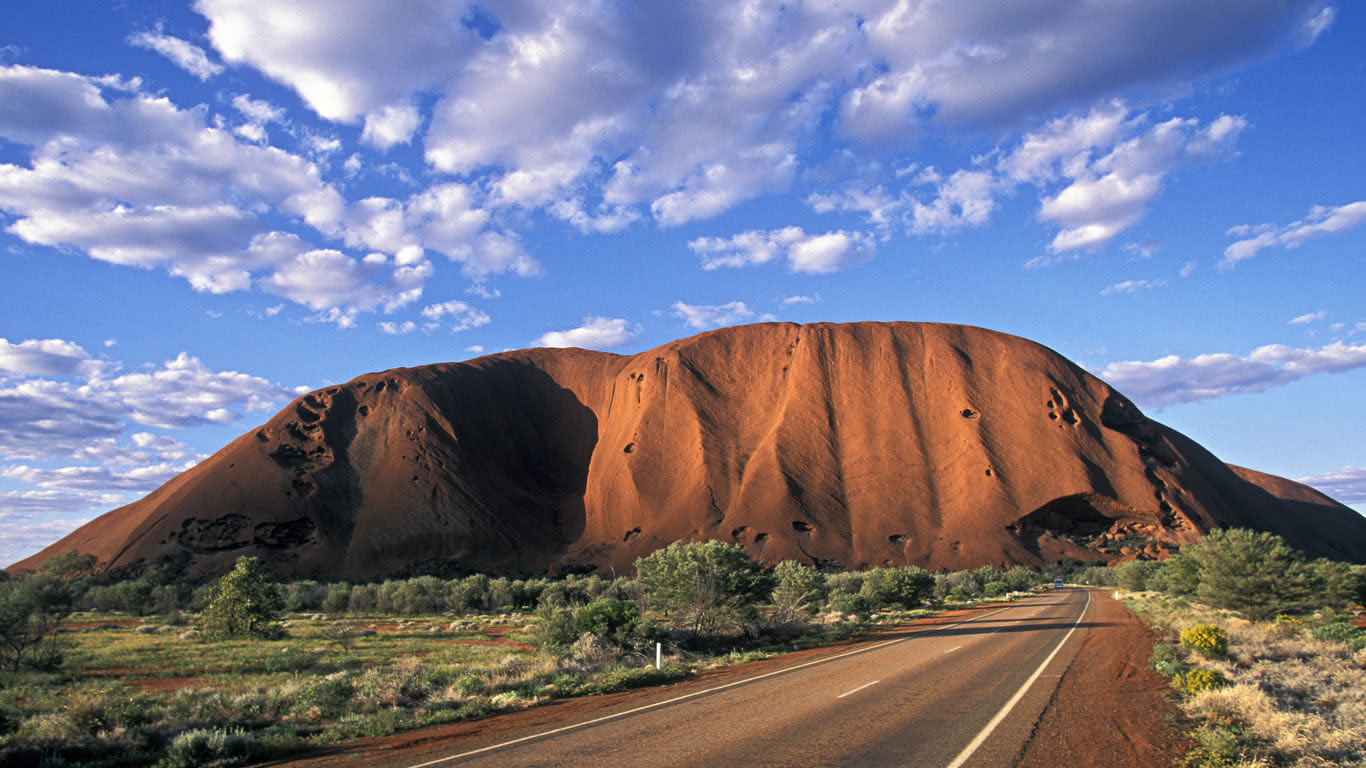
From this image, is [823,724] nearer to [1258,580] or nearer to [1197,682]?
[1197,682]

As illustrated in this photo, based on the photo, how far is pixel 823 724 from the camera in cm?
881

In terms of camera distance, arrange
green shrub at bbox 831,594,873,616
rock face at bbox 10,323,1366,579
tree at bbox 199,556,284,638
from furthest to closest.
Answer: rock face at bbox 10,323,1366,579 → green shrub at bbox 831,594,873,616 → tree at bbox 199,556,284,638

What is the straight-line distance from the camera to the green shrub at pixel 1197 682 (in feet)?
35.7

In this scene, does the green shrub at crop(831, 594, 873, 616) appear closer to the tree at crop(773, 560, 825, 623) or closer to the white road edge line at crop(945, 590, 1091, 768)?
the tree at crop(773, 560, 825, 623)

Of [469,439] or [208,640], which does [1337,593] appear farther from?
[469,439]

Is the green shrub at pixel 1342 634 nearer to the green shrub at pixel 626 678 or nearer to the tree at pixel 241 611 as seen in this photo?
the green shrub at pixel 626 678

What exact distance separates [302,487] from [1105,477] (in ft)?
277

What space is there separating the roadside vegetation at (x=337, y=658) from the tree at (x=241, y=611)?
2.0 inches

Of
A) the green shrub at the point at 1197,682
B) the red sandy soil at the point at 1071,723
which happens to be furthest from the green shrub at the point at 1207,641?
the green shrub at the point at 1197,682

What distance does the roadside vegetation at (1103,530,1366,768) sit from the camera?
24.8 ft

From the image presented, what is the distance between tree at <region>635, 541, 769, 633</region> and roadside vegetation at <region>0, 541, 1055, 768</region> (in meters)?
0.05

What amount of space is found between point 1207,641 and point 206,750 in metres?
18.0

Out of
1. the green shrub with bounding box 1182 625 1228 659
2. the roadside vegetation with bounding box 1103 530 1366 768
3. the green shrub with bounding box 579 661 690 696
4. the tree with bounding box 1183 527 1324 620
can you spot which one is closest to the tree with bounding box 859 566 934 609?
the roadside vegetation with bounding box 1103 530 1366 768

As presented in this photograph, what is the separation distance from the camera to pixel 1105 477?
74.9 meters
